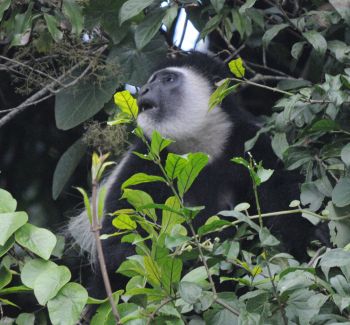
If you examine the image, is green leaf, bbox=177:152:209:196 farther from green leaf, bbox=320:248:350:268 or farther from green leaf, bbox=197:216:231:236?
green leaf, bbox=320:248:350:268

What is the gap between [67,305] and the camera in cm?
183

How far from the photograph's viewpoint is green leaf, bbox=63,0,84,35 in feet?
9.57

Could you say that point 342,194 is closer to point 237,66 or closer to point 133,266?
point 237,66

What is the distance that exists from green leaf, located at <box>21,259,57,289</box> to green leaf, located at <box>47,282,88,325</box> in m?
0.07

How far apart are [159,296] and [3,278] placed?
48 cm

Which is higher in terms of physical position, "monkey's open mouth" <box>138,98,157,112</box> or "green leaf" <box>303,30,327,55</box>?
"green leaf" <box>303,30,327,55</box>

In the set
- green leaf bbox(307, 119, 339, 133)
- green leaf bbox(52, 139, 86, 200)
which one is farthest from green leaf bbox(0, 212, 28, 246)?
green leaf bbox(52, 139, 86, 200)

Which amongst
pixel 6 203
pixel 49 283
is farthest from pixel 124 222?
pixel 6 203

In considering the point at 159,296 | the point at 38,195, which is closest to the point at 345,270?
the point at 159,296

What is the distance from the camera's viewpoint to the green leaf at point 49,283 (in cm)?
181

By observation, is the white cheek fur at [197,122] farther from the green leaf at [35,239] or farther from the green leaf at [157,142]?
the green leaf at [157,142]

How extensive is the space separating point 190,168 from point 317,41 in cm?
110

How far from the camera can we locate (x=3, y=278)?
2035 millimetres

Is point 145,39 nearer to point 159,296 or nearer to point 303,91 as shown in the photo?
point 303,91
